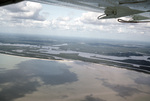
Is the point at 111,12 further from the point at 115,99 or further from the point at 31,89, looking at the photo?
the point at 31,89

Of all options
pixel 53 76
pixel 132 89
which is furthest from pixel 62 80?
pixel 132 89

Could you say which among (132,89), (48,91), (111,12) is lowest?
(132,89)

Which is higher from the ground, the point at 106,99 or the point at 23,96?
the point at 23,96

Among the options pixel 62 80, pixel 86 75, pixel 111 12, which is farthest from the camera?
pixel 86 75

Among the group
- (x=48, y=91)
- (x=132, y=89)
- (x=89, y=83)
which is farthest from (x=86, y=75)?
(x=48, y=91)

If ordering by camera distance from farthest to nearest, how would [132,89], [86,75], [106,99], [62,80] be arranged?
[86,75] < [62,80] < [132,89] < [106,99]

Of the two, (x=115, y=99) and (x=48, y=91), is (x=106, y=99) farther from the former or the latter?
(x=48, y=91)

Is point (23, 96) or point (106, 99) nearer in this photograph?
point (23, 96)

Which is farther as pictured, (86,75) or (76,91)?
(86,75)

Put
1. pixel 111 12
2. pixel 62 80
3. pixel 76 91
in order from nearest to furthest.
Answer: pixel 111 12 → pixel 76 91 → pixel 62 80

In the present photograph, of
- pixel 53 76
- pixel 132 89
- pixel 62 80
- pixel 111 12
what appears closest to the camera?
pixel 111 12
